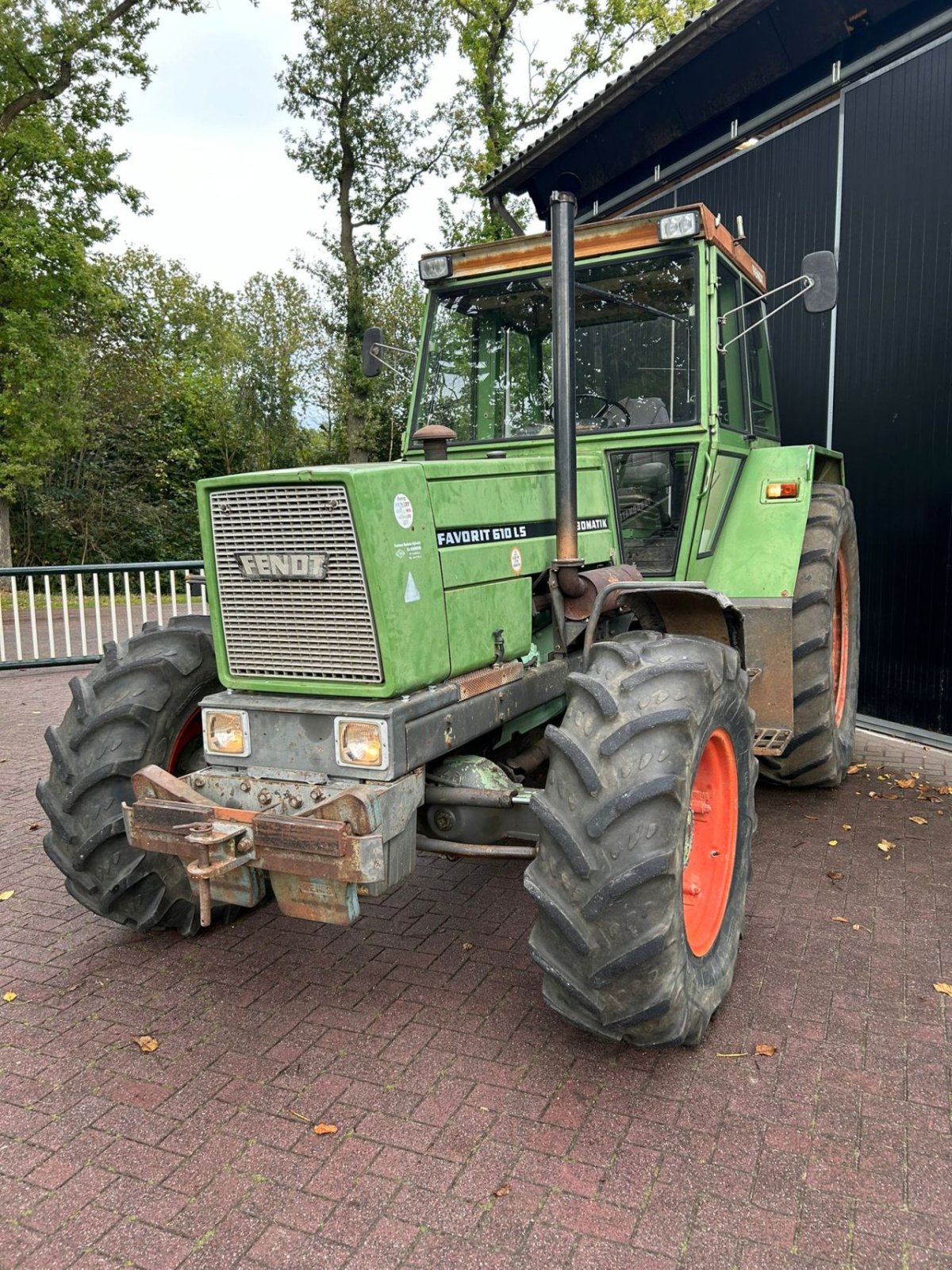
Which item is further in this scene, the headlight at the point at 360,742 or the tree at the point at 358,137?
the tree at the point at 358,137

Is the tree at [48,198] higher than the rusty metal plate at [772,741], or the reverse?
the tree at [48,198]

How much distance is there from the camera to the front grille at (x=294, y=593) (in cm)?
270

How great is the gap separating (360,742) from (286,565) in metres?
0.57

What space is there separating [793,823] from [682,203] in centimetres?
624

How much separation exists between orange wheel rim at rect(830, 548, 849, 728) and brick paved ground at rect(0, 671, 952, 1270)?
6.07 feet

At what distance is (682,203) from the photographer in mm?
8641

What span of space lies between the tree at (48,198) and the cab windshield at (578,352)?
1179 cm

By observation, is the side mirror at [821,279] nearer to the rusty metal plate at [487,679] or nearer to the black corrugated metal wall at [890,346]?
the rusty metal plate at [487,679]

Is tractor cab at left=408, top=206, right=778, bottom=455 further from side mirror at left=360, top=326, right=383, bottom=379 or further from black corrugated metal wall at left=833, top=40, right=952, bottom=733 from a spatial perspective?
black corrugated metal wall at left=833, top=40, right=952, bottom=733

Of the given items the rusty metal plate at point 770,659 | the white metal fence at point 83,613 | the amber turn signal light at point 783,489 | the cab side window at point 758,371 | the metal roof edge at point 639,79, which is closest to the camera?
the rusty metal plate at point 770,659

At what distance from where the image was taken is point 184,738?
3.42 metres

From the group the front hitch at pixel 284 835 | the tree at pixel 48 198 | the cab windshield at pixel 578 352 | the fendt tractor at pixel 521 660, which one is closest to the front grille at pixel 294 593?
the fendt tractor at pixel 521 660

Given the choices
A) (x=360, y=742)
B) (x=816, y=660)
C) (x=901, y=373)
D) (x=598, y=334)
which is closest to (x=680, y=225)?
(x=598, y=334)

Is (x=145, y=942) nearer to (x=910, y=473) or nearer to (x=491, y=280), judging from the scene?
(x=491, y=280)
